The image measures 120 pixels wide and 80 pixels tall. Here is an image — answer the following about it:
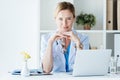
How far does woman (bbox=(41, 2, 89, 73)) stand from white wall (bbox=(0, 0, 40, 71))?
92 centimetres

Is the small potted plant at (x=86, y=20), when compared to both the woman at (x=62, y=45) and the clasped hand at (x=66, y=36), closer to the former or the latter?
the woman at (x=62, y=45)

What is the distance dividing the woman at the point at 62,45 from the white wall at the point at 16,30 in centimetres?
92

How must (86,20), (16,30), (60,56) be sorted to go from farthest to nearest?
(16,30)
(86,20)
(60,56)

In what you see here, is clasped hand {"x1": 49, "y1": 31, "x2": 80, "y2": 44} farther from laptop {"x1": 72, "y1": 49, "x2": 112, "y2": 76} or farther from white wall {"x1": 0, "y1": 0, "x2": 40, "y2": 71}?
white wall {"x1": 0, "y1": 0, "x2": 40, "y2": 71}

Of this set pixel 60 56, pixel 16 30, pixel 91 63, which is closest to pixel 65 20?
pixel 60 56

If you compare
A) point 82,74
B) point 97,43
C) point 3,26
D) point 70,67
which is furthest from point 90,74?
point 3,26

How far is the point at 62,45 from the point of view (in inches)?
102

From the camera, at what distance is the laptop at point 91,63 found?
6.71 ft

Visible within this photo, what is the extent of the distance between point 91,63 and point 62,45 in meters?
0.56

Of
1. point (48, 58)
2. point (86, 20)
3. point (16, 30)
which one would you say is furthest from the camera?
point (16, 30)

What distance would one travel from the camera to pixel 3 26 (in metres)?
3.50

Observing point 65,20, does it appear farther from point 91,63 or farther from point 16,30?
point 16,30

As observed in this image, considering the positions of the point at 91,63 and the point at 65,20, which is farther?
the point at 65,20

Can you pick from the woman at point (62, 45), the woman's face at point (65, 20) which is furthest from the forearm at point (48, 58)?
the woman's face at point (65, 20)
